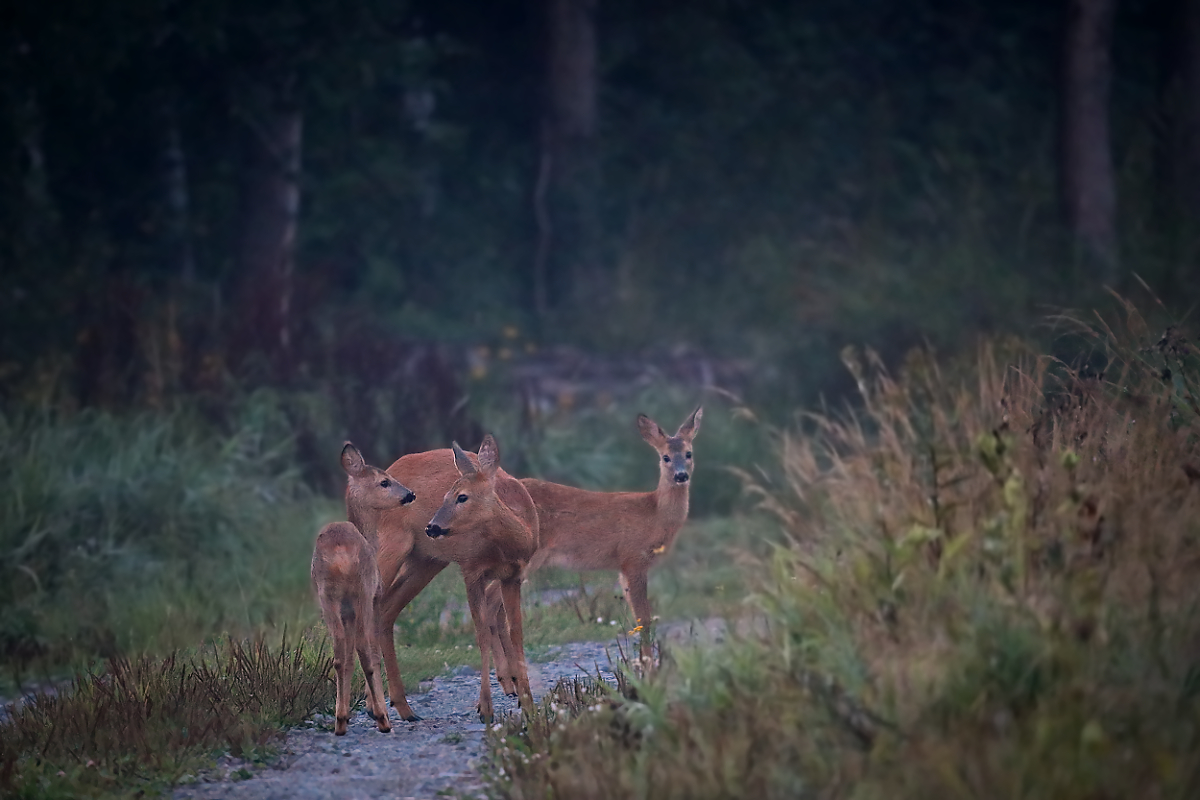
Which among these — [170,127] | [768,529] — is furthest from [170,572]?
[170,127]

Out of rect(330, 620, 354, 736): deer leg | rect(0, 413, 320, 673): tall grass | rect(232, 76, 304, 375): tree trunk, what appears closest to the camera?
rect(330, 620, 354, 736): deer leg

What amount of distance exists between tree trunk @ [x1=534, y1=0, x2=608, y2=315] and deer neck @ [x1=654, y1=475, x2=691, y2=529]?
12.4m

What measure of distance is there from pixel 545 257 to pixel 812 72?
478 cm

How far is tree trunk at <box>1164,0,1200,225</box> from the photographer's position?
783 inches

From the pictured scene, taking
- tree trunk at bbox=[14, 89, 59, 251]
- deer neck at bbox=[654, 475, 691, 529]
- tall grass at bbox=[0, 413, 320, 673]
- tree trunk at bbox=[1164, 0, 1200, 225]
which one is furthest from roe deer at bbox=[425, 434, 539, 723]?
tree trunk at bbox=[1164, 0, 1200, 225]

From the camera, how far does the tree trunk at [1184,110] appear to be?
1989cm

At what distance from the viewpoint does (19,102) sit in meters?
16.1

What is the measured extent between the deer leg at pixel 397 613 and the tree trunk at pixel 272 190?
9114 millimetres

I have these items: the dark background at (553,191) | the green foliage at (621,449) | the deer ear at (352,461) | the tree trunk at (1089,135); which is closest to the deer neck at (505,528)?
the deer ear at (352,461)

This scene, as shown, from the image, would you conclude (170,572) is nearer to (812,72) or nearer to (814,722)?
(814,722)

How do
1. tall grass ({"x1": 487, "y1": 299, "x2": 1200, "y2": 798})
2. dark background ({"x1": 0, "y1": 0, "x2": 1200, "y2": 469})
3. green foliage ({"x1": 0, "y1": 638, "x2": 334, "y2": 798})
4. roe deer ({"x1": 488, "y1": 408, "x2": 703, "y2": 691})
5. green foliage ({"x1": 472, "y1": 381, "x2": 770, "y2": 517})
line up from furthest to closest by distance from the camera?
1. dark background ({"x1": 0, "y1": 0, "x2": 1200, "y2": 469})
2. green foliage ({"x1": 472, "y1": 381, "x2": 770, "y2": 517})
3. roe deer ({"x1": 488, "y1": 408, "x2": 703, "y2": 691})
4. green foliage ({"x1": 0, "y1": 638, "x2": 334, "y2": 798})
5. tall grass ({"x1": 487, "y1": 299, "x2": 1200, "y2": 798})

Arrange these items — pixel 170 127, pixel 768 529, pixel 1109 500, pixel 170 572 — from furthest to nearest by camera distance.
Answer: pixel 170 127, pixel 768 529, pixel 170 572, pixel 1109 500

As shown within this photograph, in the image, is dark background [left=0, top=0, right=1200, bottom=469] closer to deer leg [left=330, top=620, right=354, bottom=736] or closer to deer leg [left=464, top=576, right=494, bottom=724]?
deer leg [left=464, top=576, right=494, bottom=724]

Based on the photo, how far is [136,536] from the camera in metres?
11.2
